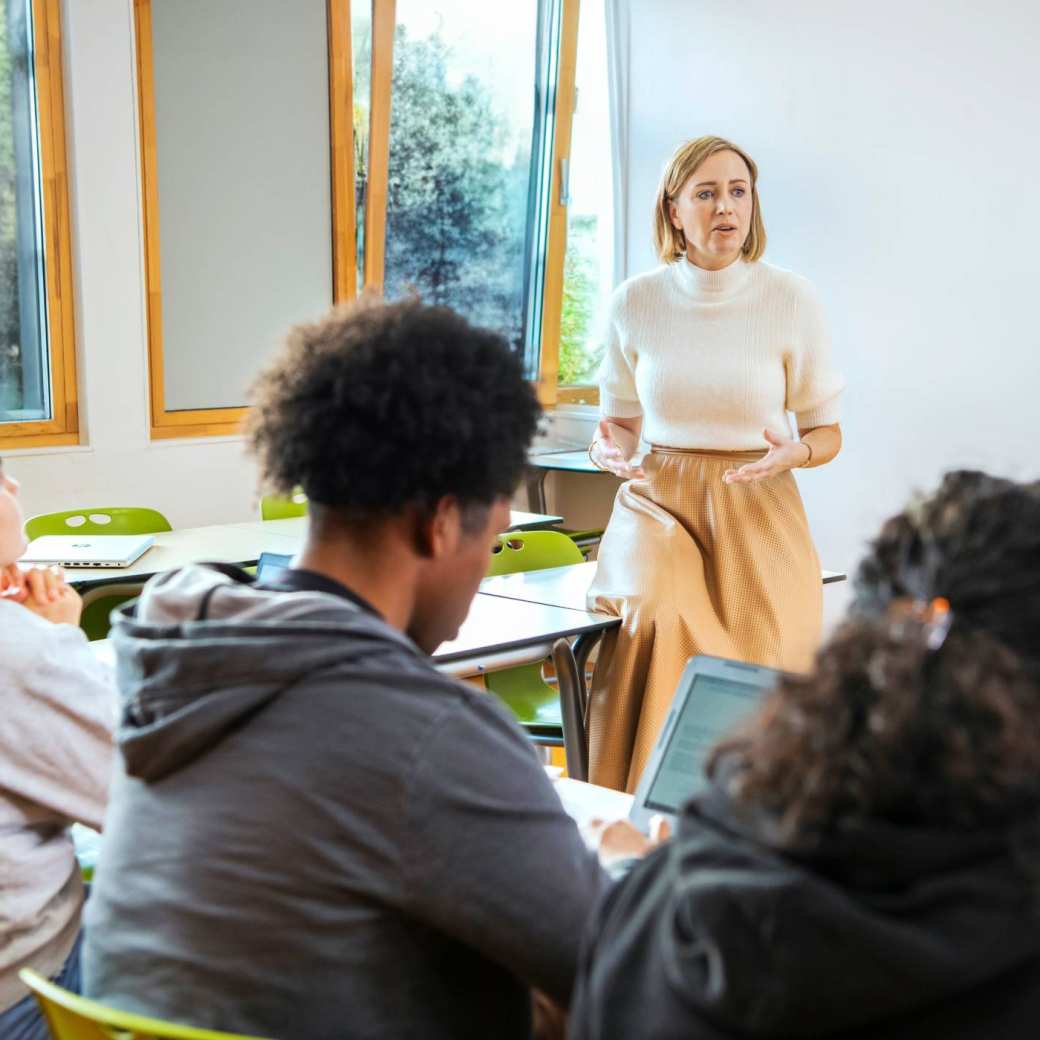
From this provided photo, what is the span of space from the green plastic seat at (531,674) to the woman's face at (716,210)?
2.77 feet

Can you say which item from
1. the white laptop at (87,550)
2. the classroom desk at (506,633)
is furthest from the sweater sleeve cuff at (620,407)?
the white laptop at (87,550)

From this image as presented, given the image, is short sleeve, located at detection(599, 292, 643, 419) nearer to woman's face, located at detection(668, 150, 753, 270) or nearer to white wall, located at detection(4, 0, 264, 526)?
woman's face, located at detection(668, 150, 753, 270)

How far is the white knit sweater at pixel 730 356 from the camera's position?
3.20 metres

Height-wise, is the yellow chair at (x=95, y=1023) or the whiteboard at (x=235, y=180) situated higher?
the whiteboard at (x=235, y=180)

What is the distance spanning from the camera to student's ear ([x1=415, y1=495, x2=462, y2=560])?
124cm

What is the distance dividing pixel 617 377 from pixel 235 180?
2.02 metres

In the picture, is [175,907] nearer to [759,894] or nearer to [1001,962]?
[759,894]

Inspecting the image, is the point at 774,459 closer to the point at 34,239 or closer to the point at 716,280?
the point at 716,280

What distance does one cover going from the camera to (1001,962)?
74 cm

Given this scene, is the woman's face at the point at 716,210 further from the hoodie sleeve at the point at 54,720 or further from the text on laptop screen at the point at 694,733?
the hoodie sleeve at the point at 54,720

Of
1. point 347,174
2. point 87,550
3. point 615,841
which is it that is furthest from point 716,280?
point 347,174

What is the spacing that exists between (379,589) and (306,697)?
190mm

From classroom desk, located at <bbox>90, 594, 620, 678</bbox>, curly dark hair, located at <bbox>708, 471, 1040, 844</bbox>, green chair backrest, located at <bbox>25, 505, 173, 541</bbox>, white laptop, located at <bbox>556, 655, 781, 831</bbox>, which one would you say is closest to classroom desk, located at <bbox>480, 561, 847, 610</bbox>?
classroom desk, located at <bbox>90, 594, 620, 678</bbox>

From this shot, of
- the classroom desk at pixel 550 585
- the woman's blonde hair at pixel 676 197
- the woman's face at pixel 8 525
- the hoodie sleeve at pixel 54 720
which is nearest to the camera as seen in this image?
the hoodie sleeve at pixel 54 720
